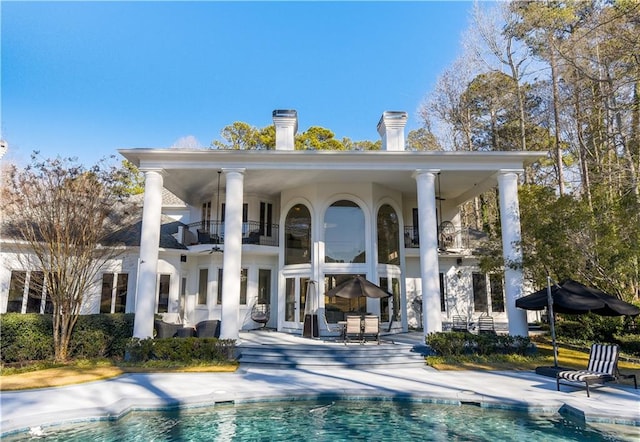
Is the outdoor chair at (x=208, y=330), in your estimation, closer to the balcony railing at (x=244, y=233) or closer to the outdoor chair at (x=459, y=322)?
the balcony railing at (x=244, y=233)

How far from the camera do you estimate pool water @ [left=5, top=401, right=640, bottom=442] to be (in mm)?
5543

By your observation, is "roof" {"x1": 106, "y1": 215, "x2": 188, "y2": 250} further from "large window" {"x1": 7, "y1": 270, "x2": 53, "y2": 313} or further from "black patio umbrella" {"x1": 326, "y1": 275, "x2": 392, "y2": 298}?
"black patio umbrella" {"x1": 326, "y1": 275, "x2": 392, "y2": 298}

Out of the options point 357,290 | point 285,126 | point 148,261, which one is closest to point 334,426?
point 357,290

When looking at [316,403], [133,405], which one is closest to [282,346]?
[316,403]

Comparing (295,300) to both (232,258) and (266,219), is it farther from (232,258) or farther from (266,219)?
(266,219)

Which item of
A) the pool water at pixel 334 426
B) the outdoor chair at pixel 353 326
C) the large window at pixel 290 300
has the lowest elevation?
the pool water at pixel 334 426

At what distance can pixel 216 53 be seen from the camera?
15.3 meters

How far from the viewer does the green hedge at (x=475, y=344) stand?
35.9 ft

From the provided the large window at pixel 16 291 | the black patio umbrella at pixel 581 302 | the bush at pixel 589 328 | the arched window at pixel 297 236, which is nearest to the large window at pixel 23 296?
the large window at pixel 16 291

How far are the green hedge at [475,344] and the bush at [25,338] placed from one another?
11.1 meters

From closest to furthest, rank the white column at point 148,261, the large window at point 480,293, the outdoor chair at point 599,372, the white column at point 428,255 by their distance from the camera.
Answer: the outdoor chair at point 599,372
the white column at point 148,261
the white column at point 428,255
the large window at point 480,293

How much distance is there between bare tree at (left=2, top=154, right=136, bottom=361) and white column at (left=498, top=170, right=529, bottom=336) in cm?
1300

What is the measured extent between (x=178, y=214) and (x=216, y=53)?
29.1 feet

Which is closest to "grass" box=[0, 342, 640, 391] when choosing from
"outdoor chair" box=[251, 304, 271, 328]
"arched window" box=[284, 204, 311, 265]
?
"outdoor chair" box=[251, 304, 271, 328]
